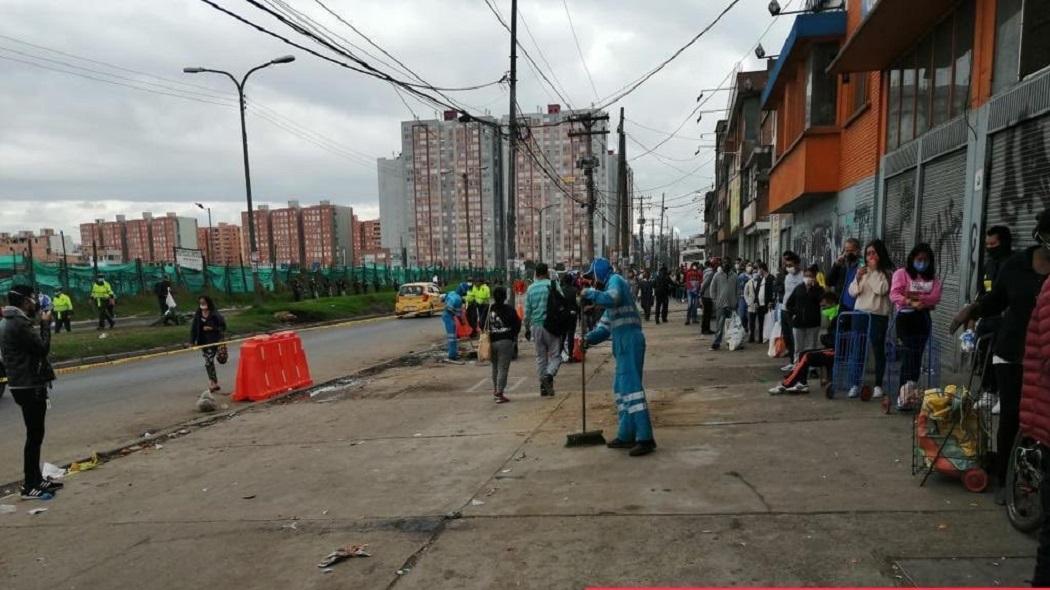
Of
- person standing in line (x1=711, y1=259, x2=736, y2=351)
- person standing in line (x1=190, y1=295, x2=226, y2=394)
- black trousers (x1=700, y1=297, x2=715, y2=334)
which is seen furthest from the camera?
black trousers (x1=700, y1=297, x2=715, y2=334)

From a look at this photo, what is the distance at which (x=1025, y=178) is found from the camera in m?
6.71

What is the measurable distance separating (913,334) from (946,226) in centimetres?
336

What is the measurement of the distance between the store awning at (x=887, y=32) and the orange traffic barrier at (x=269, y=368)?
34.5 ft

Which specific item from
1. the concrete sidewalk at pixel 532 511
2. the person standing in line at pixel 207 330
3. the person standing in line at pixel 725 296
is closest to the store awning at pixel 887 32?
the person standing in line at pixel 725 296

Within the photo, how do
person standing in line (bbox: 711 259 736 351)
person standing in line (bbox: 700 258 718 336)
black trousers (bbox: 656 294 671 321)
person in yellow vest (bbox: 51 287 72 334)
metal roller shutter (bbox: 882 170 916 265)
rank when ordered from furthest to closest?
person in yellow vest (bbox: 51 287 72 334)
black trousers (bbox: 656 294 671 321)
person standing in line (bbox: 700 258 718 336)
person standing in line (bbox: 711 259 736 351)
metal roller shutter (bbox: 882 170 916 265)

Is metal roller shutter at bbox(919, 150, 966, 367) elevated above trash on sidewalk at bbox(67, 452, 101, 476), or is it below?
above

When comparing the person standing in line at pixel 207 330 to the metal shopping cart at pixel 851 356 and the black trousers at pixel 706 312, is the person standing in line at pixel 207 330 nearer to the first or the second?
the metal shopping cart at pixel 851 356

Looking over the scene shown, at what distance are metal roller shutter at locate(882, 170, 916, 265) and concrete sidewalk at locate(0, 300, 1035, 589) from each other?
14.1 feet

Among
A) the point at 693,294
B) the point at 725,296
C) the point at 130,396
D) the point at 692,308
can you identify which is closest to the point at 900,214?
the point at 725,296

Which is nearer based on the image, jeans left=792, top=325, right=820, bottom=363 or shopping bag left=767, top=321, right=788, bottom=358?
jeans left=792, top=325, right=820, bottom=363

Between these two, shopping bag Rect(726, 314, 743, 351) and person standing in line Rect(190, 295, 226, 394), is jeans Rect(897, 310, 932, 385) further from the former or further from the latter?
person standing in line Rect(190, 295, 226, 394)

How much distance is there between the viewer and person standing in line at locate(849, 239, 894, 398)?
22.2 ft

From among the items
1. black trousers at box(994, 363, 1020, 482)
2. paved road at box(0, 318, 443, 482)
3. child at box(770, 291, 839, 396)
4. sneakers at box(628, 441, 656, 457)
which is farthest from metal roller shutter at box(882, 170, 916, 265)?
paved road at box(0, 318, 443, 482)

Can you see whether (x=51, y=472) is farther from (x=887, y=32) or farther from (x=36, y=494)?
(x=887, y=32)
